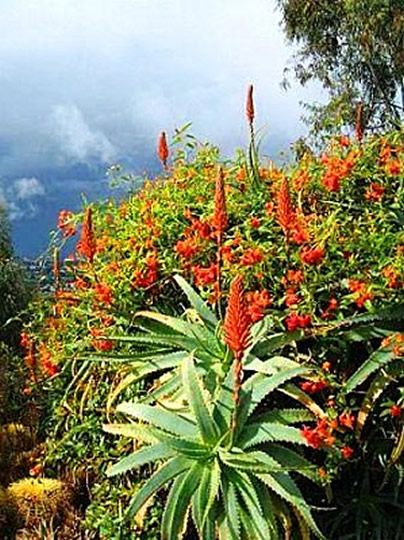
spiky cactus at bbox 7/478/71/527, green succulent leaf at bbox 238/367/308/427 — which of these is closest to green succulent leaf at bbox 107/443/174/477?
green succulent leaf at bbox 238/367/308/427

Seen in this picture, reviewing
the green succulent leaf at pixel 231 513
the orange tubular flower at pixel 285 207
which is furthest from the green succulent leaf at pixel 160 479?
the orange tubular flower at pixel 285 207

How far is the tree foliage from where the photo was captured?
59.2ft

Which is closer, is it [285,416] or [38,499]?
[285,416]

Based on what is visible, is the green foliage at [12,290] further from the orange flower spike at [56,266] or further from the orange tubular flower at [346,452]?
the orange tubular flower at [346,452]

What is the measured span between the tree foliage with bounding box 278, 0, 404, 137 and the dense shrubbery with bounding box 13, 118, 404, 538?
1501 centimetres

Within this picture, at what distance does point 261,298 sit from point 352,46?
668 inches

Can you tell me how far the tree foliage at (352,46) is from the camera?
18031 millimetres

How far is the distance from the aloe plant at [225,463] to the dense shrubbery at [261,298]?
0.24 feet

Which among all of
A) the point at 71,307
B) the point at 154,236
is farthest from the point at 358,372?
the point at 71,307

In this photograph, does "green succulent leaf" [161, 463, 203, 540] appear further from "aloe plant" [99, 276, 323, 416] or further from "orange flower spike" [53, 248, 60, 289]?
"orange flower spike" [53, 248, 60, 289]

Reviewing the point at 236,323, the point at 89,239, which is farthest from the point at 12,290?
the point at 236,323

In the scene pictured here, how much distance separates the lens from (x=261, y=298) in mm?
2754

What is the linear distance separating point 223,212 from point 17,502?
1.40m

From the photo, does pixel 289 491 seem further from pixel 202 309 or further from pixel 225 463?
pixel 202 309
